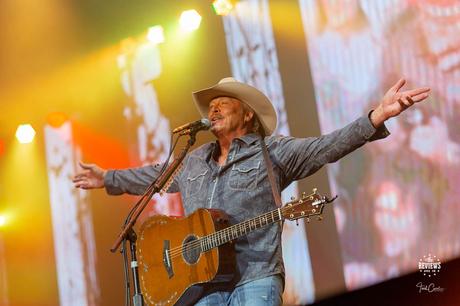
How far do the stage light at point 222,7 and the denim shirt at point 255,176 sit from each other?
172cm

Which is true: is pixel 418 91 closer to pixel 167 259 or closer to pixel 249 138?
pixel 249 138

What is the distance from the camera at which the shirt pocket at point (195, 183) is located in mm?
3570

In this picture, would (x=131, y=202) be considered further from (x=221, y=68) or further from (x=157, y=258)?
(x=157, y=258)

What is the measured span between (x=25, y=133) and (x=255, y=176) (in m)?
3.06

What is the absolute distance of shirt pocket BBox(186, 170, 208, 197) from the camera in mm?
3570

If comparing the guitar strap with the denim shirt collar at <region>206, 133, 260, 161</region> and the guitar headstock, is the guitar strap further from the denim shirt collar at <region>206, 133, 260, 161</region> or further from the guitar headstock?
the guitar headstock

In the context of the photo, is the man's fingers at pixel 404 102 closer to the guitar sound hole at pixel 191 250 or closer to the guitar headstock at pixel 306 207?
the guitar headstock at pixel 306 207

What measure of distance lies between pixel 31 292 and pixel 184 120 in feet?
6.03

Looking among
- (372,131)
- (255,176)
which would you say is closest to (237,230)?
(255,176)

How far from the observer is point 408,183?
399 cm

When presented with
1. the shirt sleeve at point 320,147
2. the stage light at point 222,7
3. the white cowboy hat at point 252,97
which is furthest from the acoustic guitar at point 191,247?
the stage light at point 222,7

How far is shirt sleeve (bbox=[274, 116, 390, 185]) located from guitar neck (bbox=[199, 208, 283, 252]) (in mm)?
374

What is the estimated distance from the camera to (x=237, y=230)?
10.6 ft

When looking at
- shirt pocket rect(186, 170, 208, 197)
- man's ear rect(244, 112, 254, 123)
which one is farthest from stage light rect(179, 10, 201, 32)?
shirt pocket rect(186, 170, 208, 197)
